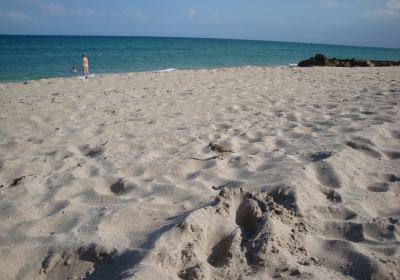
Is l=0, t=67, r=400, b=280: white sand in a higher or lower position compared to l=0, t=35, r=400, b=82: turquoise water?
higher

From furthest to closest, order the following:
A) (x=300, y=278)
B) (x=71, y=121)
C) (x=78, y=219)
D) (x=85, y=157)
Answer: (x=71, y=121)
(x=85, y=157)
(x=78, y=219)
(x=300, y=278)

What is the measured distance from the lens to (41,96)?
698cm

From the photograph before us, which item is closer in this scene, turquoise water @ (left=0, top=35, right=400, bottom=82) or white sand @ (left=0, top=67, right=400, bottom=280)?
white sand @ (left=0, top=67, right=400, bottom=280)

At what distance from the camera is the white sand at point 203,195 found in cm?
166

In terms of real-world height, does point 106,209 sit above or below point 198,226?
below

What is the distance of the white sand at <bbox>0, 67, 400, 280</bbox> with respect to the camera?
5.44ft

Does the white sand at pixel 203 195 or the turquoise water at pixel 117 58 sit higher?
the white sand at pixel 203 195

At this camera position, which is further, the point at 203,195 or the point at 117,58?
the point at 117,58

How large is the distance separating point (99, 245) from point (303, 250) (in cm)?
112

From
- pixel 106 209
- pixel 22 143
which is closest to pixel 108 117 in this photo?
pixel 22 143

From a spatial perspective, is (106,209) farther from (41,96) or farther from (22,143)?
(41,96)

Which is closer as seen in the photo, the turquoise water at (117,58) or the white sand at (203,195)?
the white sand at (203,195)

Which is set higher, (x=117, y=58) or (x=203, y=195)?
(x=203, y=195)

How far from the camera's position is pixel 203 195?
234cm
